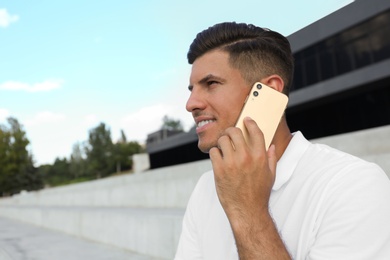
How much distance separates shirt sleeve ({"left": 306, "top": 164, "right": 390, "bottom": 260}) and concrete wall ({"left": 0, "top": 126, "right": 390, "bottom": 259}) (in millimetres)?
4865

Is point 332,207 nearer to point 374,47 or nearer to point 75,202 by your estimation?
point 75,202

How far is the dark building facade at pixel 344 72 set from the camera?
878 inches

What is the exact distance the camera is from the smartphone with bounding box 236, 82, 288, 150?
149cm

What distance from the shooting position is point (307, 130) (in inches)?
1145

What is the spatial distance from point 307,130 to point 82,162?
102018 millimetres

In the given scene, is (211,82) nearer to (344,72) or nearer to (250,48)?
(250,48)

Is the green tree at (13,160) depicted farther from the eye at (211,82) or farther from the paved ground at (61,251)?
the eye at (211,82)

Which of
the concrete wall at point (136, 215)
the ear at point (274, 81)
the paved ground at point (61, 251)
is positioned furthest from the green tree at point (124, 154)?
the ear at point (274, 81)

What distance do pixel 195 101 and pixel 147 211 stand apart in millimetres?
7554

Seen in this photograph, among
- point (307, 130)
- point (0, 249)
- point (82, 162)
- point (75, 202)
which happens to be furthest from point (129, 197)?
point (82, 162)

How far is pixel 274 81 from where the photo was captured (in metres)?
1.69

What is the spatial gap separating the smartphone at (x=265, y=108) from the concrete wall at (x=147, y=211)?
471 centimetres

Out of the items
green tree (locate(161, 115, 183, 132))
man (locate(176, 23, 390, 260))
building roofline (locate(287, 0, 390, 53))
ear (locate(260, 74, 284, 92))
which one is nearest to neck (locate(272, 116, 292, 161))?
man (locate(176, 23, 390, 260))

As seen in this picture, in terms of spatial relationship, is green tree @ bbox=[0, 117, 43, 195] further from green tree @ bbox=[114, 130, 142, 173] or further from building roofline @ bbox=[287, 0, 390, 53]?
building roofline @ bbox=[287, 0, 390, 53]
